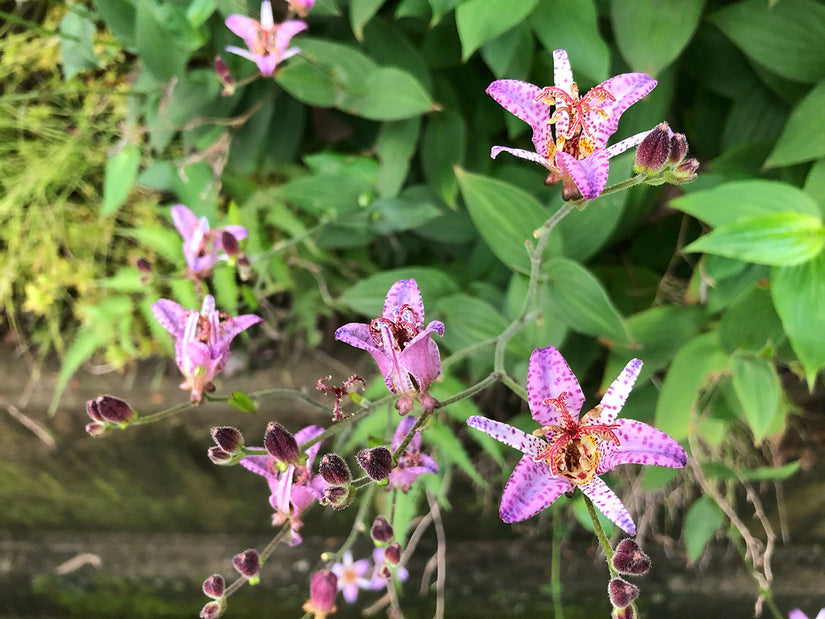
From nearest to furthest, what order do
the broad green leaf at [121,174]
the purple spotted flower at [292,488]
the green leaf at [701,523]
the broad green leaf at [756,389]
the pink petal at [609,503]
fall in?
the pink petal at [609,503] < the purple spotted flower at [292,488] < the broad green leaf at [756,389] < the broad green leaf at [121,174] < the green leaf at [701,523]

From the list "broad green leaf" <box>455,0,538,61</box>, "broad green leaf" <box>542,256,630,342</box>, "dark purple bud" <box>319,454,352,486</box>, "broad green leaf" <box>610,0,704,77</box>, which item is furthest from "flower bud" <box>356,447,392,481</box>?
"broad green leaf" <box>610,0,704,77</box>

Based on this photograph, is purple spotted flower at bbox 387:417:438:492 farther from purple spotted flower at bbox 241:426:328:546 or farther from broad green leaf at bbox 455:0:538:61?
broad green leaf at bbox 455:0:538:61

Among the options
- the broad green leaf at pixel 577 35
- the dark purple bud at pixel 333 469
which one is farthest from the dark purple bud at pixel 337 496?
the broad green leaf at pixel 577 35

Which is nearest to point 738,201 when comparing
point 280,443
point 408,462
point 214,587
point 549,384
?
point 549,384

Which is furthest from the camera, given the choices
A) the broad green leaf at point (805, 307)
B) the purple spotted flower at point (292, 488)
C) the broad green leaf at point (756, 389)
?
the broad green leaf at point (756, 389)

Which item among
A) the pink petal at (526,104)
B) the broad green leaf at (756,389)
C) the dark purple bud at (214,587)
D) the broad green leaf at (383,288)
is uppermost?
the pink petal at (526,104)

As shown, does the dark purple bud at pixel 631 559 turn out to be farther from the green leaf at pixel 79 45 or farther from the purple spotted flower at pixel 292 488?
the green leaf at pixel 79 45

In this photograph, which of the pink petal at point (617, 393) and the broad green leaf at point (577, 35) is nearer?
the pink petal at point (617, 393)

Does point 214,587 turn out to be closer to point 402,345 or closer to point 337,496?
point 337,496
